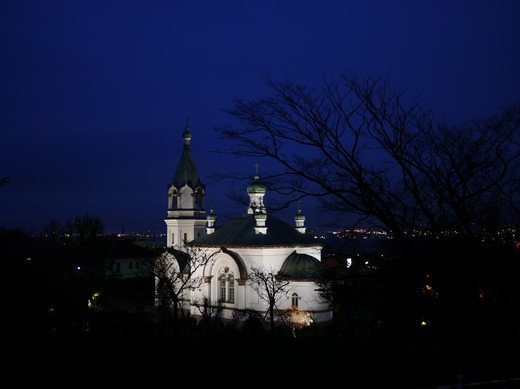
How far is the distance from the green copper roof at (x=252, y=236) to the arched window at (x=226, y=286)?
1.67 metres

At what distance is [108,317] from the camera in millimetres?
12836

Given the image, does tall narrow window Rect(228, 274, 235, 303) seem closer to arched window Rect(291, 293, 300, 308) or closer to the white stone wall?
the white stone wall

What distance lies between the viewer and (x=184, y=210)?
4462 centimetres

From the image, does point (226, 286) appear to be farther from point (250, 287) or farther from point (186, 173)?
point (186, 173)

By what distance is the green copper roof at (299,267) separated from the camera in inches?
1174

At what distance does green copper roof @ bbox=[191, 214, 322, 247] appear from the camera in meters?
32.1

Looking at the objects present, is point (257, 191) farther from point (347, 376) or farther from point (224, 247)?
point (347, 376)

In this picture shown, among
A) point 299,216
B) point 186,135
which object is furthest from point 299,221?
point 186,135

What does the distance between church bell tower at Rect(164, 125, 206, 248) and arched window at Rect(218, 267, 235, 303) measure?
39.9 feet

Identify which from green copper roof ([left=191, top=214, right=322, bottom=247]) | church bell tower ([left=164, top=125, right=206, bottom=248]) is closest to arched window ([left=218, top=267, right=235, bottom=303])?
green copper roof ([left=191, top=214, right=322, bottom=247])

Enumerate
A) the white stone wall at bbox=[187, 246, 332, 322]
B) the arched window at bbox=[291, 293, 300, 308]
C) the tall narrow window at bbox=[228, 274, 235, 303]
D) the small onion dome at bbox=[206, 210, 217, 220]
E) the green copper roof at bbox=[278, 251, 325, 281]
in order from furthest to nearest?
the small onion dome at bbox=[206, 210, 217, 220] < the tall narrow window at bbox=[228, 274, 235, 303] < the arched window at bbox=[291, 293, 300, 308] < the green copper roof at bbox=[278, 251, 325, 281] < the white stone wall at bbox=[187, 246, 332, 322]

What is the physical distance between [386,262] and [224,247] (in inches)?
878

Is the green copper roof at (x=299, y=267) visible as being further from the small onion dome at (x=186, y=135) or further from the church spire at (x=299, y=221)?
the small onion dome at (x=186, y=135)

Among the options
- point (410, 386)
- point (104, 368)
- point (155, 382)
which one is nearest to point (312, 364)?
point (410, 386)
